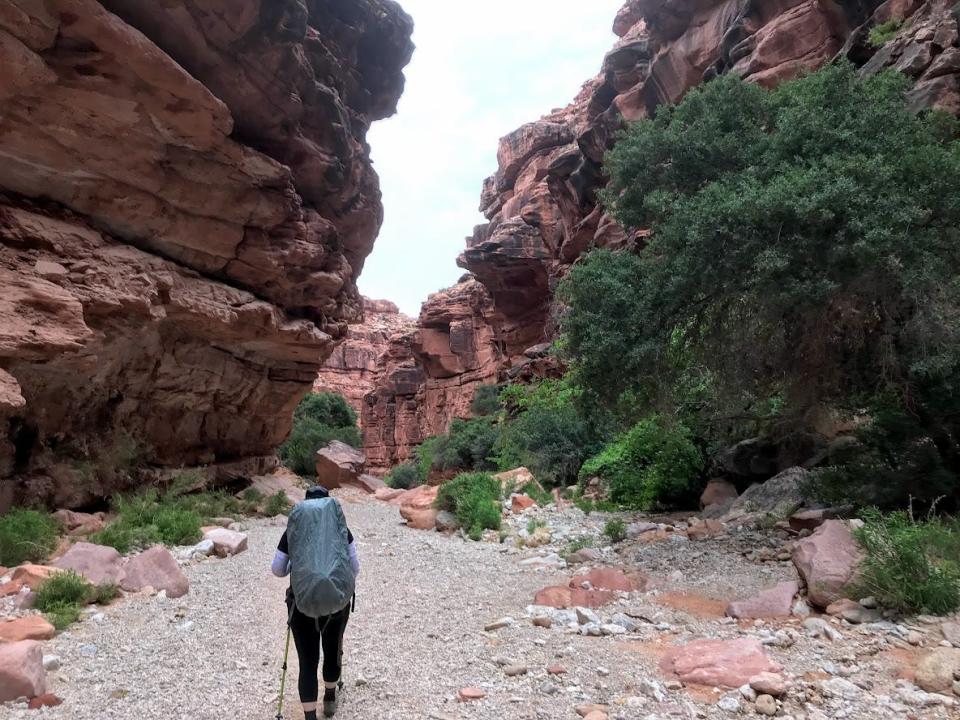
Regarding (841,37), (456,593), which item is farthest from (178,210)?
(841,37)

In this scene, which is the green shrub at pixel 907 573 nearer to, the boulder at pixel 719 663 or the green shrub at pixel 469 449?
the boulder at pixel 719 663

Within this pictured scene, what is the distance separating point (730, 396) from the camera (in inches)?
367

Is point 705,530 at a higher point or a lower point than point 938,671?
higher

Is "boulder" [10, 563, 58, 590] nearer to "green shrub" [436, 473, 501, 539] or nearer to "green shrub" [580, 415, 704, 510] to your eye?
"green shrub" [436, 473, 501, 539]

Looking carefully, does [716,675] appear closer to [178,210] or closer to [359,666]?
[359,666]

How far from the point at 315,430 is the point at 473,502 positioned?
20.7 m

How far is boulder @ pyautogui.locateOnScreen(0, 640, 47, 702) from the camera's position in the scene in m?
3.85

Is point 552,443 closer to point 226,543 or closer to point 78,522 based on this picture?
point 226,543

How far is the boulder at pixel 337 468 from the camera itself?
2422 cm

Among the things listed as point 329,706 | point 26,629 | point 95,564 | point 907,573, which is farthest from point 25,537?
point 907,573

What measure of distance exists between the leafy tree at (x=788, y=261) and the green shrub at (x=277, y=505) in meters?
8.95

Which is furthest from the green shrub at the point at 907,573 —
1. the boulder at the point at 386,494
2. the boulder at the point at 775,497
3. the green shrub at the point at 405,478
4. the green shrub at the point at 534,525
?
the green shrub at the point at 405,478

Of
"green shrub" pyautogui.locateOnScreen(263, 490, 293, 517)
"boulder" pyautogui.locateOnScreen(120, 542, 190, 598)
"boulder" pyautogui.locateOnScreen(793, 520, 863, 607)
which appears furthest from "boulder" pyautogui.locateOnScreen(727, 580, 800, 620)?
"green shrub" pyautogui.locateOnScreen(263, 490, 293, 517)

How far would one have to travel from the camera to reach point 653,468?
43.7 feet
